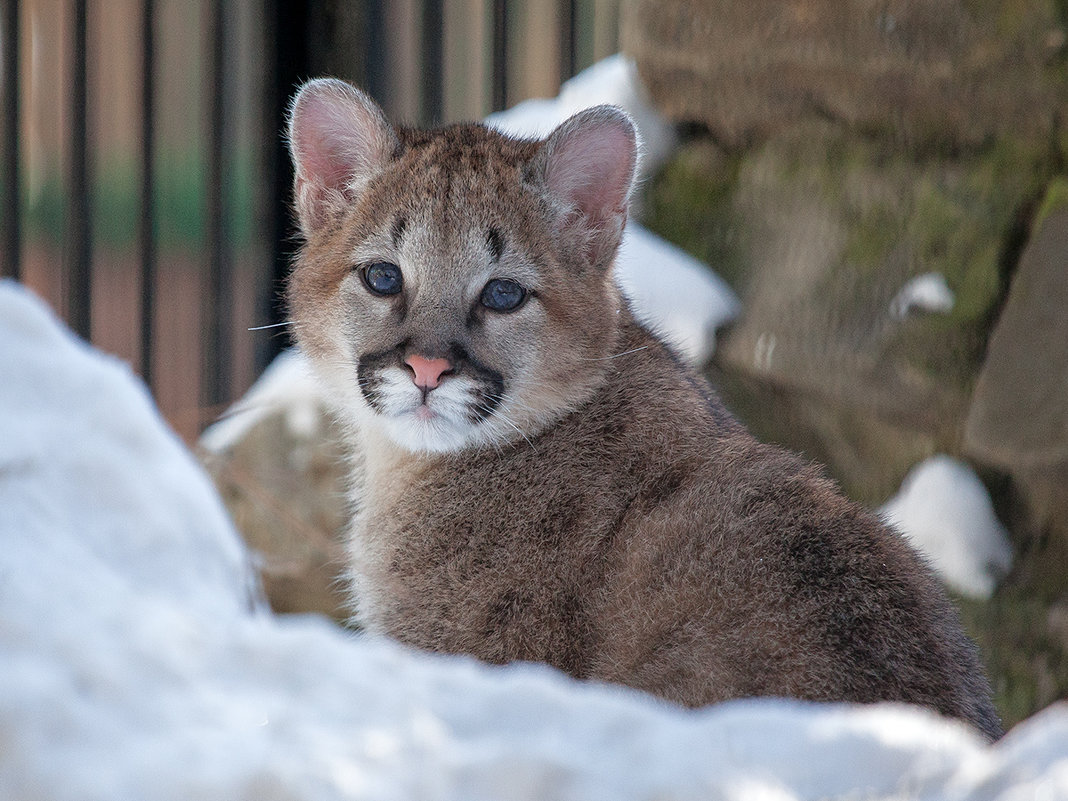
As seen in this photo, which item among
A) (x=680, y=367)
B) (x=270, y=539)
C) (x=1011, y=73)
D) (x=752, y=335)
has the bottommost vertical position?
(x=270, y=539)

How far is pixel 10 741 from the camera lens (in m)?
1.10

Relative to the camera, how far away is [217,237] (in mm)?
5082

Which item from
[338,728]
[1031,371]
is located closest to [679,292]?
[1031,371]

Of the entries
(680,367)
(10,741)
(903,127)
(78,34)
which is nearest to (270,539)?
(78,34)

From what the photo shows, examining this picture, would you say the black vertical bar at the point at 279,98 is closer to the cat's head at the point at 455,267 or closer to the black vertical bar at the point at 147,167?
the black vertical bar at the point at 147,167

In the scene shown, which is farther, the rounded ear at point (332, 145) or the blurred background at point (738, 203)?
the blurred background at point (738, 203)

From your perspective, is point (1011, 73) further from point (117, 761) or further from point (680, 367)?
point (117, 761)

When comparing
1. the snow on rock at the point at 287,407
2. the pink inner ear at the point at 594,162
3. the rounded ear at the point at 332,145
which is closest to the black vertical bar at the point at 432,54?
the snow on rock at the point at 287,407

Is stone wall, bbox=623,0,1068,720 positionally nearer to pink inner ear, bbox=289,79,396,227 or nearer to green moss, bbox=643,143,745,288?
green moss, bbox=643,143,745,288

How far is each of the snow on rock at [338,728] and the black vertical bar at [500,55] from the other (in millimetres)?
3998

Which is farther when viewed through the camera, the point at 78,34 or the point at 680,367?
the point at 78,34

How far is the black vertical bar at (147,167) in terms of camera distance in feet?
15.7

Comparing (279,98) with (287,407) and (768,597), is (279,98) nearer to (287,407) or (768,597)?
(287,407)

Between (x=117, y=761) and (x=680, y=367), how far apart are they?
2.07 m
